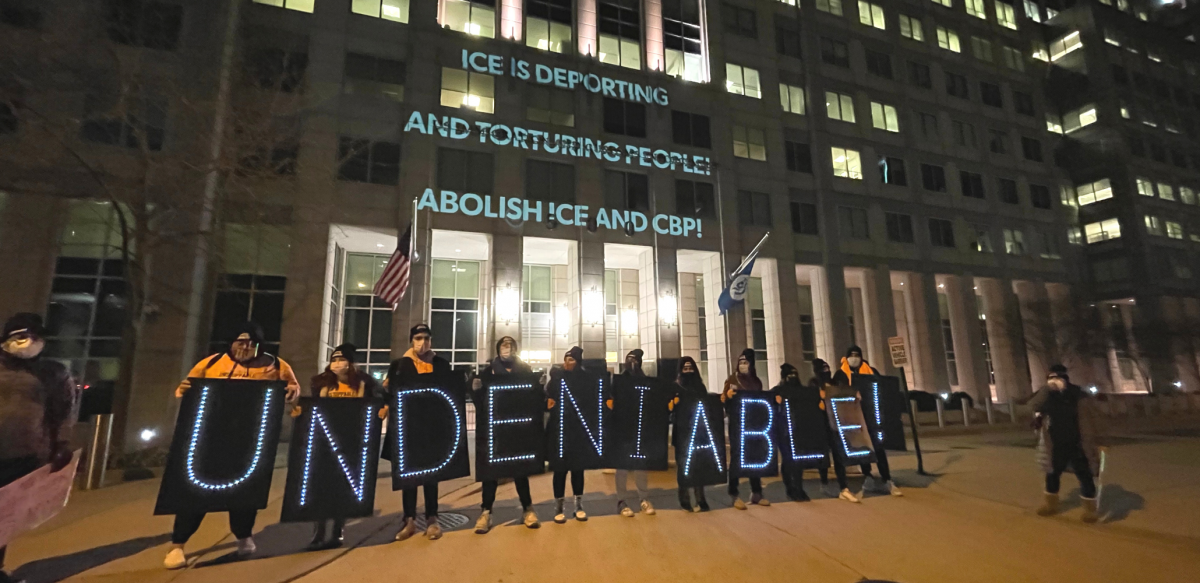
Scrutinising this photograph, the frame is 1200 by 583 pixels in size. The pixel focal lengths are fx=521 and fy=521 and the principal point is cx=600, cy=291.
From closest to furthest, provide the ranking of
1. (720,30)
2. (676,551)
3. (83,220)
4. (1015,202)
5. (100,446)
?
(676,551) → (100,446) → (83,220) → (720,30) → (1015,202)

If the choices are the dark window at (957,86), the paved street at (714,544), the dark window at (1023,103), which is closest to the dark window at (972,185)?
the dark window at (957,86)

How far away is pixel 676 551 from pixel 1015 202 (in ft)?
150

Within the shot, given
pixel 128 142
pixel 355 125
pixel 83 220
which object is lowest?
pixel 83 220

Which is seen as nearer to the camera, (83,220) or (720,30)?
(83,220)

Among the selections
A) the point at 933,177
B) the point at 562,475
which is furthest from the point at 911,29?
the point at 562,475

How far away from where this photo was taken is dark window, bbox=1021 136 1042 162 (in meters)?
40.8

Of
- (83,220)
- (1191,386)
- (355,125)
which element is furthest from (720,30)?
(1191,386)

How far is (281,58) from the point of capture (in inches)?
870

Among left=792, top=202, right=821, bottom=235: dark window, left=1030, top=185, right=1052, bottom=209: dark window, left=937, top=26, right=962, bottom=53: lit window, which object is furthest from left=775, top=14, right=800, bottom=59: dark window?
left=1030, top=185, right=1052, bottom=209: dark window

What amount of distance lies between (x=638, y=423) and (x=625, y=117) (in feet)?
75.3

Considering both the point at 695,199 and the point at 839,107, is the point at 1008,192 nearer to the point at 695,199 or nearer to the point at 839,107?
the point at 839,107

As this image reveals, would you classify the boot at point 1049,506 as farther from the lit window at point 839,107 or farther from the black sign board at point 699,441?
the lit window at point 839,107

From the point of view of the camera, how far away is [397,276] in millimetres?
16016

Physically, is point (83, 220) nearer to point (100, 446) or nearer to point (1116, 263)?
point (100, 446)
